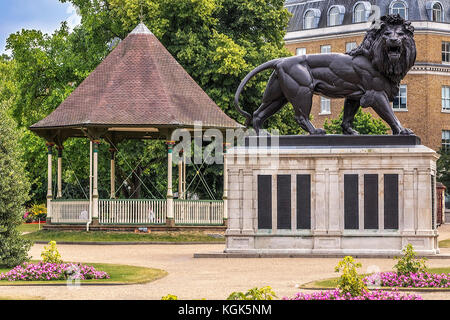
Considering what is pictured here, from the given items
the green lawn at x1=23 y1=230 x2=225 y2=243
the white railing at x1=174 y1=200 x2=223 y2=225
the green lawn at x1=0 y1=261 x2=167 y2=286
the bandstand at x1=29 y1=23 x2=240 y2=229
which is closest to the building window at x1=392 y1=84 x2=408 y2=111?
the bandstand at x1=29 y1=23 x2=240 y2=229

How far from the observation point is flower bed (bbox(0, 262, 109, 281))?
21.6 meters

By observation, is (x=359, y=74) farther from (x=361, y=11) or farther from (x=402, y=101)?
(x=361, y=11)

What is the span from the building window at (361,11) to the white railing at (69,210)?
171 ft

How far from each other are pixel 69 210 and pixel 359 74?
17.3 meters

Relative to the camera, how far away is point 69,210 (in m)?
41.5

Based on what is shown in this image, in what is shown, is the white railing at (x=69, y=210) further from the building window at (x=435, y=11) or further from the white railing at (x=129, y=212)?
the building window at (x=435, y=11)

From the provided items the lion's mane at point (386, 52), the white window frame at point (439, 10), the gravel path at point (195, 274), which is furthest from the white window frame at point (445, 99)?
the lion's mane at point (386, 52)

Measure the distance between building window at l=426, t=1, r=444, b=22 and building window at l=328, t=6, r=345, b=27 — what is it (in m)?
8.31

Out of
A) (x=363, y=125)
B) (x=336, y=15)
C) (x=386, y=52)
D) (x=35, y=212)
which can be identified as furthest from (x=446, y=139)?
(x=386, y=52)

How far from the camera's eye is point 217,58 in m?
47.5

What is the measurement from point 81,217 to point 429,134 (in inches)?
1936

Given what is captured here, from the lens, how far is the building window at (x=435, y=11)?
86.1m
